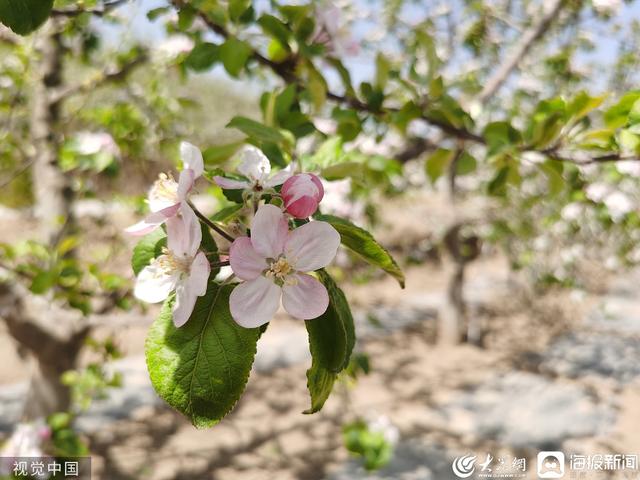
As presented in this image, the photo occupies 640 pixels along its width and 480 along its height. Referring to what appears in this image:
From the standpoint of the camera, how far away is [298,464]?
273cm

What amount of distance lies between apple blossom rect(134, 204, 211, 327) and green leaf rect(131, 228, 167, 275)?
0.03 m

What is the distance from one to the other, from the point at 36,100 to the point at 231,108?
1803 centimetres

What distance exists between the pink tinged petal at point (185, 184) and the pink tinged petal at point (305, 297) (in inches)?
6.3

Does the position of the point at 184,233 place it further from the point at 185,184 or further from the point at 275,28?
the point at 275,28

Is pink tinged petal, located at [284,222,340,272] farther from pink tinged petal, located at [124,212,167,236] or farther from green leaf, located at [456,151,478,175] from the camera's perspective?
green leaf, located at [456,151,478,175]

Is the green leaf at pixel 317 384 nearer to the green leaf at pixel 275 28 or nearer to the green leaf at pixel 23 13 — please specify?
the green leaf at pixel 23 13

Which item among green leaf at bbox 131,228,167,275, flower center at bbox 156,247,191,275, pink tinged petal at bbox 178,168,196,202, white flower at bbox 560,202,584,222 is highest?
pink tinged petal at bbox 178,168,196,202

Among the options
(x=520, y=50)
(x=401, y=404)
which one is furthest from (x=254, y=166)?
(x=401, y=404)

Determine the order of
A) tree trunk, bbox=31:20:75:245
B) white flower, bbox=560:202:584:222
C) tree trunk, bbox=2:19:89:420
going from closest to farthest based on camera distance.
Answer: tree trunk, bbox=2:19:89:420, tree trunk, bbox=31:20:75:245, white flower, bbox=560:202:584:222

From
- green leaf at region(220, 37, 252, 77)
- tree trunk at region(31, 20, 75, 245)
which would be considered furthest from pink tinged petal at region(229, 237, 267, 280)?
tree trunk at region(31, 20, 75, 245)

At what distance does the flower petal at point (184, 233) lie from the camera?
0.53 metres

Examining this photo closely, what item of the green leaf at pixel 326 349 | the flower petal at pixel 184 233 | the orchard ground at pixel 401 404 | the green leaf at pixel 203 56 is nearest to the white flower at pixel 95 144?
the orchard ground at pixel 401 404

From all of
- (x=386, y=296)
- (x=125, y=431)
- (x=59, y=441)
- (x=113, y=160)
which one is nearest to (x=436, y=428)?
(x=125, y=431)

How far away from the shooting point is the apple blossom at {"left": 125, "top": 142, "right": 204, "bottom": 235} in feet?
1.80
